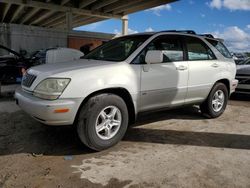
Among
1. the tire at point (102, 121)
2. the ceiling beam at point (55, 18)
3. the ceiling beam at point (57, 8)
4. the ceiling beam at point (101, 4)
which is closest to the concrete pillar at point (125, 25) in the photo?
the ceiling beam at point (57, 8)

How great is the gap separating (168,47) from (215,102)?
5.75ft

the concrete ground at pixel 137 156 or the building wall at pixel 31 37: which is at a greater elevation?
the building wall at pixel 31 37

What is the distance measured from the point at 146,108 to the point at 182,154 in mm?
940

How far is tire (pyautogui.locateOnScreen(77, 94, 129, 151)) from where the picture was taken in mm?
3672

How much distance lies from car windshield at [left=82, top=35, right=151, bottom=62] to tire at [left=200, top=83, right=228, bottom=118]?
6.22 feet

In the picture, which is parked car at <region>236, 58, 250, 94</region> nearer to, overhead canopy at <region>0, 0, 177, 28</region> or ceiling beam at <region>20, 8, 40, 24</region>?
overhead canopy at <region>0, 0, 177, 28</region>

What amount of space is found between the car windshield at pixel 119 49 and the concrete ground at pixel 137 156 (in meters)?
1.33

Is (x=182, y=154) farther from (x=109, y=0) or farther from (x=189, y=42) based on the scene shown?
(x=109, y=0)

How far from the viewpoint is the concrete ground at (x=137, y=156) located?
3096 mm

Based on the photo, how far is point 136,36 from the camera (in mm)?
4883

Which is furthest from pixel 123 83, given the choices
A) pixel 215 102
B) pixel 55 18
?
pixel 55 18

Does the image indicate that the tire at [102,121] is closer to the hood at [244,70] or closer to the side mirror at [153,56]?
the side mirror at [153,56]

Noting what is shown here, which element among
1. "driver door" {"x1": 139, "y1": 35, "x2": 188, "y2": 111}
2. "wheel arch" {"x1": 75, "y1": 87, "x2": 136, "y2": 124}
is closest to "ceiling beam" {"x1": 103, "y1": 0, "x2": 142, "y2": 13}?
"driver door" {"x1": 139, "y1": 35, "x2": 188, "y2": 111}

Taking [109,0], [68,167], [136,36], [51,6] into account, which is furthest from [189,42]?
[51,6]
